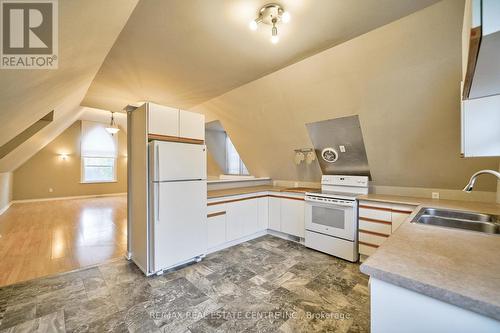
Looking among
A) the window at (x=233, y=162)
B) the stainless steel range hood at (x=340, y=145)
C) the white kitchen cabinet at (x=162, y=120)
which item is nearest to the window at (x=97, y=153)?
the window at (x=233, y=162)

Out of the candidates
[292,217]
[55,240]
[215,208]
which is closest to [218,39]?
[215,208]

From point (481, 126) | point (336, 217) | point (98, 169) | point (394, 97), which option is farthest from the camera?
point (98, 169)

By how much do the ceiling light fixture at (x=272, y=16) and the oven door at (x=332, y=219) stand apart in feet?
7.90

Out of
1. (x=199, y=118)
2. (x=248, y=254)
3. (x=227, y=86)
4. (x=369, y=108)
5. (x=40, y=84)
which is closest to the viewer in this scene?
(x=40, y=84)

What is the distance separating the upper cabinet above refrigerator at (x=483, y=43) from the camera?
62cm

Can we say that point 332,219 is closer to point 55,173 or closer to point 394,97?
point 394,97

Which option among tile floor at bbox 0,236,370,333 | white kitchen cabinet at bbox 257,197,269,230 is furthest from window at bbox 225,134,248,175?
tile floor at bbox 0,236,370,333

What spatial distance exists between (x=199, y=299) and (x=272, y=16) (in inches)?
111

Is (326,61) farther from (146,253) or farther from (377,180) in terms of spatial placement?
(146,253)

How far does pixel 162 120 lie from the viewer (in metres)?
2.63

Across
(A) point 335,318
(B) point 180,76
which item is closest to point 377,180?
(A) point 335,318

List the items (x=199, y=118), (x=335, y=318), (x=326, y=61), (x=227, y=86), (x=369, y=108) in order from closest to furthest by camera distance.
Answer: (x=335, y=318) < (x=326, y=61) < (x=369, y=108) < (x=199, y=118) < (x=227, y=86)

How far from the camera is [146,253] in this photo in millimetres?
2547

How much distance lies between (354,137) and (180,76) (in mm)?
2771
